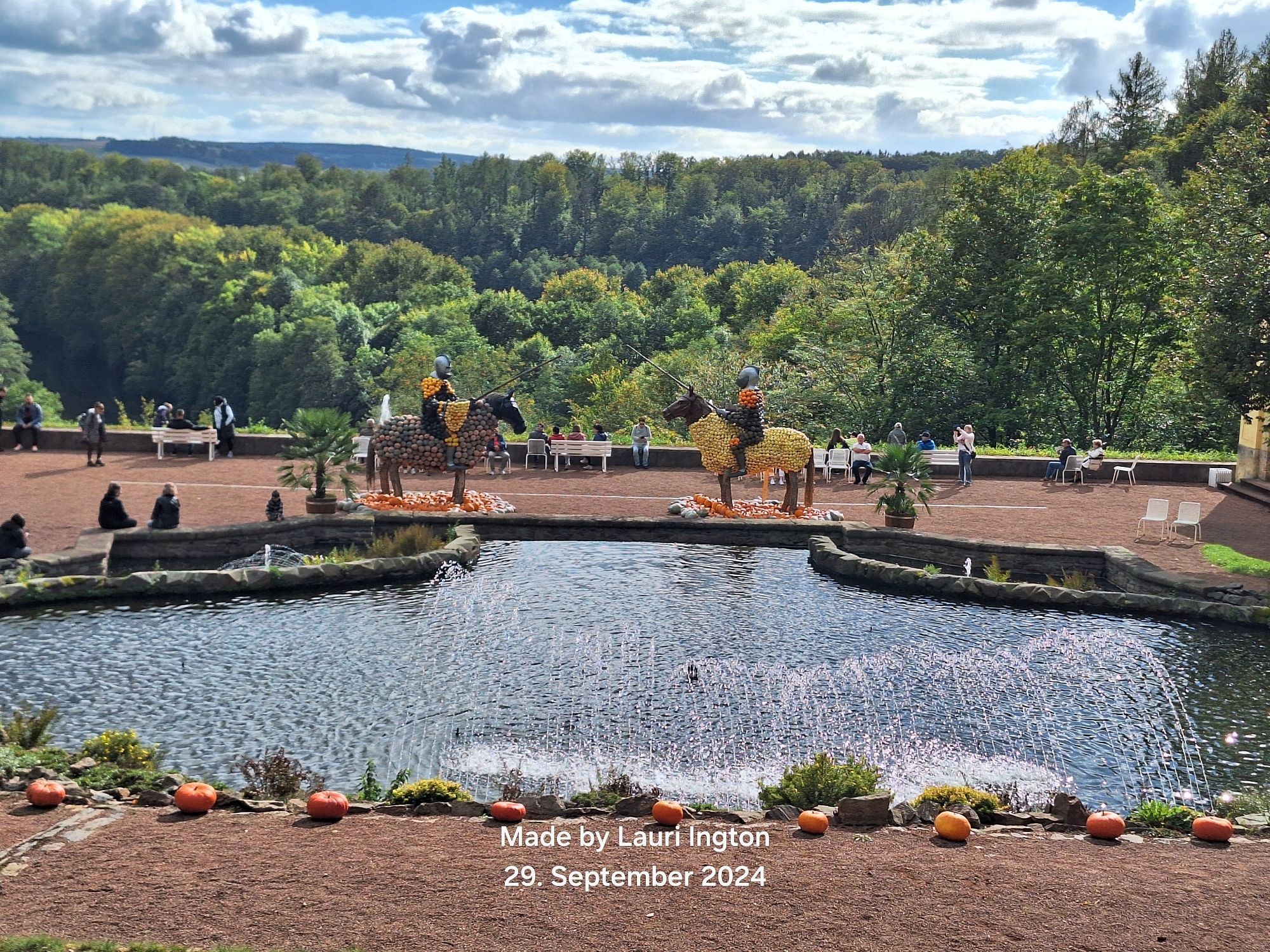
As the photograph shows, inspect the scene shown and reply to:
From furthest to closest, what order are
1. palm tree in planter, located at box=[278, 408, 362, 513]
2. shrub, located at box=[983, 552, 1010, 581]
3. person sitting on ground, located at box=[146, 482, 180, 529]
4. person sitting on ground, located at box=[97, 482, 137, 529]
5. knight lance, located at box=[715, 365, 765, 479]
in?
knight lance, located at box=[715, 365, 765, 479] < palm tree in planter, located at box=[278, 408, 362, 513] < person sitting on ground, located at box=[146, 482, 180, 529] < person sitting on ground, located at box=[97, 482, 137, 529] < shrub, located at box=[983, 552, 1010, 581]

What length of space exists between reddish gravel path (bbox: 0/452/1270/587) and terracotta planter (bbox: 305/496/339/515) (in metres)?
0.96

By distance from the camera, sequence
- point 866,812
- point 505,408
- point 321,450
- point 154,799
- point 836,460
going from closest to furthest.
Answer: point 866,812 → point 154,799 → point 321,450 → point 505,408 → point 836,460

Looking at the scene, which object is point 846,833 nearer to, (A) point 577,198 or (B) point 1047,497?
(B) point 1047,497

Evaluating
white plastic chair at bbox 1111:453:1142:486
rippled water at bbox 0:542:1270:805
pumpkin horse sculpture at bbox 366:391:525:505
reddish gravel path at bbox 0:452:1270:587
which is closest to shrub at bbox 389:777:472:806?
rippled water at bbox 0:542:1270:805

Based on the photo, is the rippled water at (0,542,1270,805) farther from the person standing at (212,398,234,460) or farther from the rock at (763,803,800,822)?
the person standing at (212,398,234,460)

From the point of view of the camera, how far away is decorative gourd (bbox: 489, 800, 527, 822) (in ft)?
31.1

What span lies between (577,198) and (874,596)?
6422 inches

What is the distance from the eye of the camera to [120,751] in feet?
36.2

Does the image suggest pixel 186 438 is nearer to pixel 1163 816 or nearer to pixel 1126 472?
pixel 1126 472

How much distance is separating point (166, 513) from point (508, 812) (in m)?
12.3

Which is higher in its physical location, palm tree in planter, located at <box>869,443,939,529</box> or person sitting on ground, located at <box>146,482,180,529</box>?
palm tree in planter, located at <box>869,443,939,529</box>

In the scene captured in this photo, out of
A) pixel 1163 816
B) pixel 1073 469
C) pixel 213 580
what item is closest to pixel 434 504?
pixel 213 580

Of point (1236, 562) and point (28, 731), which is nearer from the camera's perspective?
point (28, 731)

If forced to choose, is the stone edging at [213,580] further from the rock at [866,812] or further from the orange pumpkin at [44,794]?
the rock at [866,812]
